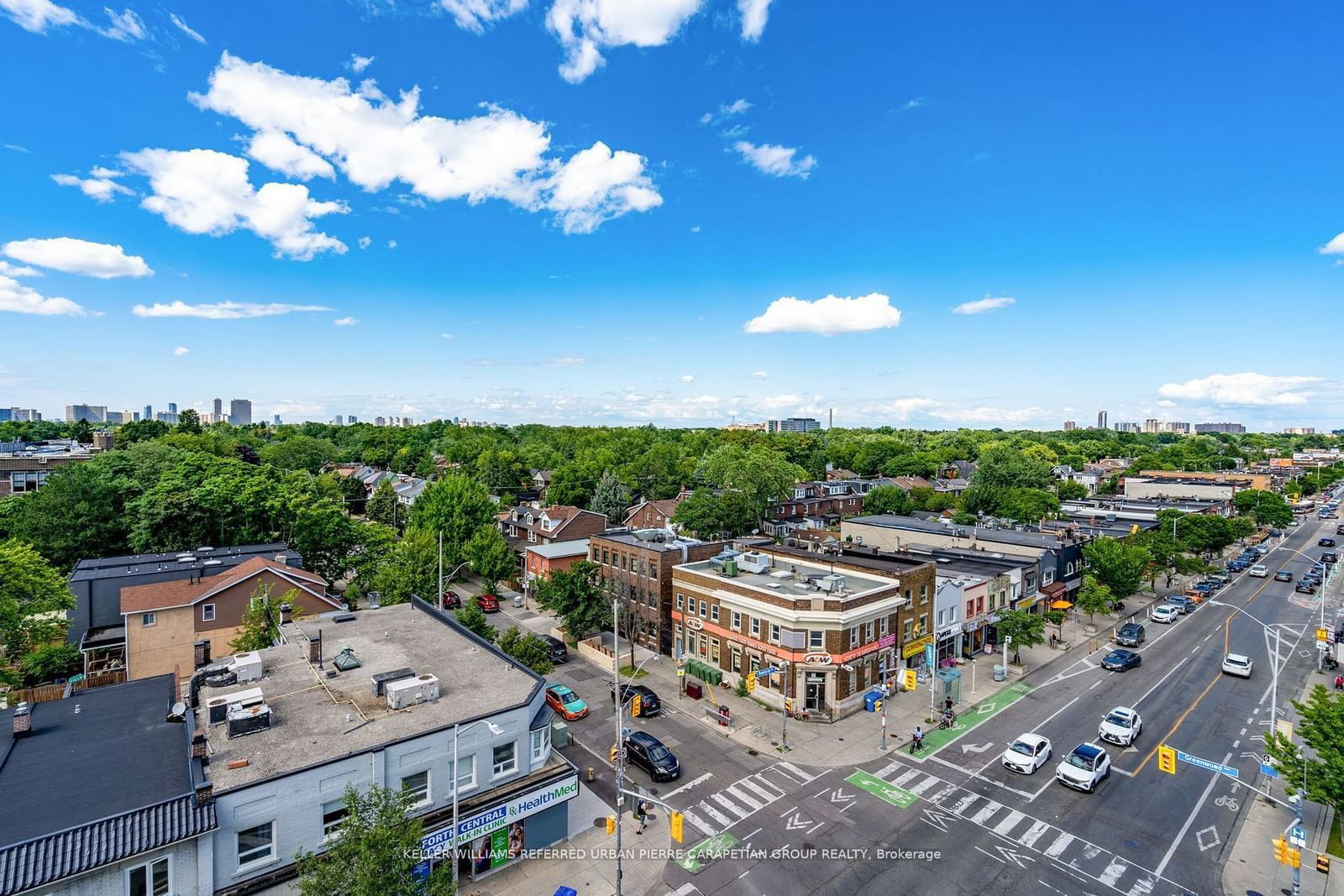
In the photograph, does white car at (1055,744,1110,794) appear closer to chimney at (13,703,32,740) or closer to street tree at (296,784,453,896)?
street tree at (296,784,453,896)

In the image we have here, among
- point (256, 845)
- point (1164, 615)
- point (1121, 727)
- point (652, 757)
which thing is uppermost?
point (256, 845)

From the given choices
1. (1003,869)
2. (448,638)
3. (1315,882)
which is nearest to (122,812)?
(448,638)

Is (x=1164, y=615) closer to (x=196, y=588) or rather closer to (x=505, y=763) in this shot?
(x=505, y=763)

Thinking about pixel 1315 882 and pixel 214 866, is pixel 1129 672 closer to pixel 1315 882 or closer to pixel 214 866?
pixel 1315 882

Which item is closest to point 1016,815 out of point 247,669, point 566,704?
point 566,704

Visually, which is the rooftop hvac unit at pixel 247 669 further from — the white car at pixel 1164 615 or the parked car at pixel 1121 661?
the white car at pixel 1164 615

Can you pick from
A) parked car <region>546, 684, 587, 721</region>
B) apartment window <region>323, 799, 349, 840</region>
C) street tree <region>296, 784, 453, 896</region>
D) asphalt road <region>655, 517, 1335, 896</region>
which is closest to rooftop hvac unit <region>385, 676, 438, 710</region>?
apartment window <region>323, 799, 349, 840</region>
